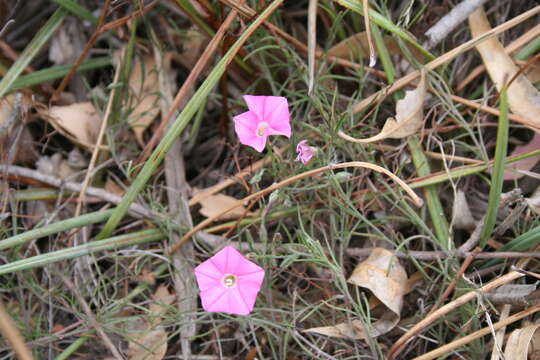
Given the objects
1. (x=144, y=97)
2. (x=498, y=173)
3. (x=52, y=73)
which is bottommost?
(x=498, y=173)

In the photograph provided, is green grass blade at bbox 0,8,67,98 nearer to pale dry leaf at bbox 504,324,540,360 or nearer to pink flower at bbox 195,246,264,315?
pink flower at bbox 195,246,264,315

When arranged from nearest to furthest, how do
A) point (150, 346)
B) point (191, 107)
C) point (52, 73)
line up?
point (191, 107) → point (150, 346) → point (52, 73)

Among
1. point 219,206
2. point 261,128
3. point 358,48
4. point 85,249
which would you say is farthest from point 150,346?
point 358,48

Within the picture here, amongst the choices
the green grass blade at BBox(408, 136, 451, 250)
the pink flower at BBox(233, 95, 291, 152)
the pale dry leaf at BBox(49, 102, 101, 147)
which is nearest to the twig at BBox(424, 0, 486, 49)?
the green grass blade at BBox(408, 136, 451, 250)

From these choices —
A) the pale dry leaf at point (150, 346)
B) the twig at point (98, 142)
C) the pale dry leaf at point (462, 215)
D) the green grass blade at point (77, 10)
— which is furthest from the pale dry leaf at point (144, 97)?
the pale dry leaf at point (462, 215)

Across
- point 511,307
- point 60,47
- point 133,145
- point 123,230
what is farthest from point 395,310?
point 60,47

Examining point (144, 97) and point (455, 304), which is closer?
point (455, 304)

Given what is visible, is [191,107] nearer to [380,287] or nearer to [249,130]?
[249,130]

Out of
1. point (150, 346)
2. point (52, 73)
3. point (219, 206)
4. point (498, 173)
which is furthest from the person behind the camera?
point (52, 73)
